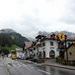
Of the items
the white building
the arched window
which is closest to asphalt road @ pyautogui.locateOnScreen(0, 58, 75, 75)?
the white building

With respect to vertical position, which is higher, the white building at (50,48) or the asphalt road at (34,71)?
the white building at (50,48)

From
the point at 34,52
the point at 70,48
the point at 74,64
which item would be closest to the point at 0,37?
the point at 34,52

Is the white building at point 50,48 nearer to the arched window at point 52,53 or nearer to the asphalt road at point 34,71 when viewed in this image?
the arched window at point 52,53

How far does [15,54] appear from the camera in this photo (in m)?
194

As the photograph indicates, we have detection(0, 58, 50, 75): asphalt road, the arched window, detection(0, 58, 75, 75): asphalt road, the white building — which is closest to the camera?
detection(0, 58, 75, 75): asphalt road

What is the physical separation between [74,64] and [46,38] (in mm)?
51077

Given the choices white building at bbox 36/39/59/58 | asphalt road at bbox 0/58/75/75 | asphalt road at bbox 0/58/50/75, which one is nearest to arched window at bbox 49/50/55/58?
white building at bbox 36/39/59/58

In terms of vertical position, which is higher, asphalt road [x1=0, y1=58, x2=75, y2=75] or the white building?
the white building

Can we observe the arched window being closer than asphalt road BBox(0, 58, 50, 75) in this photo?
No

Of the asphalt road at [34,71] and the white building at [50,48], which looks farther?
the white building at [50,48]

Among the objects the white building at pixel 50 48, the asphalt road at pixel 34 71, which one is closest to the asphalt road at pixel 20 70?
the asphalt road at pixel 34 71

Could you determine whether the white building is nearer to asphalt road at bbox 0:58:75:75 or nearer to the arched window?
the arched window

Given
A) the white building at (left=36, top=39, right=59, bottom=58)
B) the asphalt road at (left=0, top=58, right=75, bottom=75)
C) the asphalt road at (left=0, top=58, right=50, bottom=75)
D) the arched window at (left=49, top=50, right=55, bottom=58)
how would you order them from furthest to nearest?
the arched window at (left=49, top=50, right=55, bottom=58)
the white building at (left=36, top=39, right=59, bottom=58)
the asphalt road at (left=0, top=58, right=50, bottom=75)
the asphalt road at (left=0, top=58, right=75, bottom=75)

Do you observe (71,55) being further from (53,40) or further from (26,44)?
(26,44)
